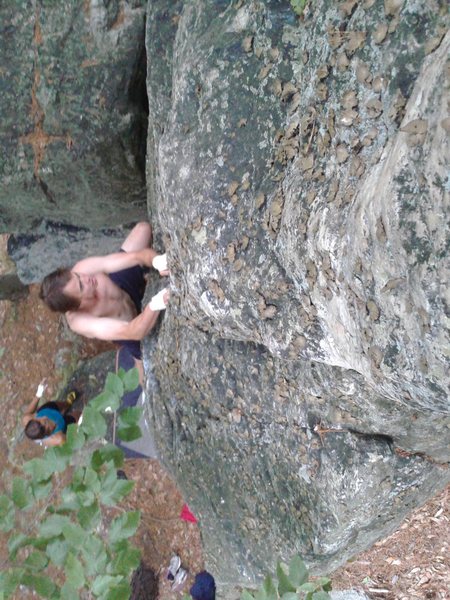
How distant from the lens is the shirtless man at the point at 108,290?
3053 millimetres

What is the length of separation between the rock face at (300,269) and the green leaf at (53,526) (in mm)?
784

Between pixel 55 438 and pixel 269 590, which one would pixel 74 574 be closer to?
pixel 269 590

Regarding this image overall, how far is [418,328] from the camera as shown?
106 centimetres

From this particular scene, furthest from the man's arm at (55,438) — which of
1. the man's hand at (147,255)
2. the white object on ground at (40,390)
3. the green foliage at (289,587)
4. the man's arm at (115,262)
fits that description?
the green foliage at (289,587)

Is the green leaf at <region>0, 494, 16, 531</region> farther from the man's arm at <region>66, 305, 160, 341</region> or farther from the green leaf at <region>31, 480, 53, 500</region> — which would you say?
the man's arm at <region>66, 305, 160, 341</region>

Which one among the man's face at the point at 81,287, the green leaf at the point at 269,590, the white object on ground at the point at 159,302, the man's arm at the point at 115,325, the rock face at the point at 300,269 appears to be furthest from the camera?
the man's face at the point at 81,287

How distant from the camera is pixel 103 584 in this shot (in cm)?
142

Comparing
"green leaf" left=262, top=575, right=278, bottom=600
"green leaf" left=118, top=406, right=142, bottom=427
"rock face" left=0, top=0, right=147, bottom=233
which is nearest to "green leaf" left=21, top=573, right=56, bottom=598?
"green leaf" left=118, top=406, right=142, bottom=427

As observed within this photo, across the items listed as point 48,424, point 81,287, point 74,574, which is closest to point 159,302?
point 81,287

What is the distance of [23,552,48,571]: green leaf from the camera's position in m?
1.65

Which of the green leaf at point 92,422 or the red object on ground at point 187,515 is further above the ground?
the green leaf at point 92,422

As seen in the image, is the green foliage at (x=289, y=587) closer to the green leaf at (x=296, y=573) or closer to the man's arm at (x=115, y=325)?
the green leaf at (x=296, y=573)

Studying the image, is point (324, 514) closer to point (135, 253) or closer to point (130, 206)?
point (135, 253)

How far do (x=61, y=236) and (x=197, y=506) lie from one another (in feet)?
Result: 5.88
